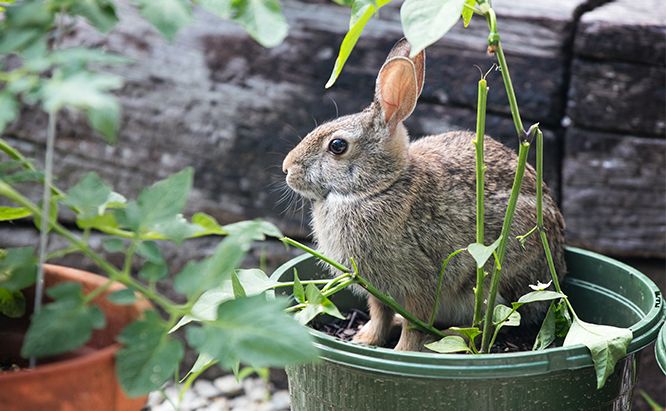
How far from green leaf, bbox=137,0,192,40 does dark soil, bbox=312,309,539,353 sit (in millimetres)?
1139

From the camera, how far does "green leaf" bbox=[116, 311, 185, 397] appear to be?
2.97 feet

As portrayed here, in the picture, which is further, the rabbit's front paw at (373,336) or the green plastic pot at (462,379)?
the rabbit's front paw at (373,336)

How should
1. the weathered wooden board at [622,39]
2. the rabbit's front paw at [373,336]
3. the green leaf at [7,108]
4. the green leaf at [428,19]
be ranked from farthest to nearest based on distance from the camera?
the weathered wooden board at [622,39], the rabbit's front paw at [373,336], the green leaf at [428,19], the green leaf at [7,108]

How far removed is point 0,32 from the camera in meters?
0.90

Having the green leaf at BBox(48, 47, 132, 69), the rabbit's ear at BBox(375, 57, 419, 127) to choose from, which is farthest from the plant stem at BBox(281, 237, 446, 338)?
the green leaf at BBox(48, 47, 132, 69)

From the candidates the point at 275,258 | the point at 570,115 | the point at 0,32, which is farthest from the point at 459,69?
the point at 0,32

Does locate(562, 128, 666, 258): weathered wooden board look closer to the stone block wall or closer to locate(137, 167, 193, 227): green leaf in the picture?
the stone block wall

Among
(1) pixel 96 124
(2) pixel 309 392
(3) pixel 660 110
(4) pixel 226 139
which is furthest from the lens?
(4) pixel 226 139

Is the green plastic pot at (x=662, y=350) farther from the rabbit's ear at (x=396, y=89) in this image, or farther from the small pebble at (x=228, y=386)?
the small pebble at (x=228, y=386)

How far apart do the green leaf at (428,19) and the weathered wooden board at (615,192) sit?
1.47 meters

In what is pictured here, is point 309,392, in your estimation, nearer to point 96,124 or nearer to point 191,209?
point 96,124

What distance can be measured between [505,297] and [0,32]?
1228 millimetres

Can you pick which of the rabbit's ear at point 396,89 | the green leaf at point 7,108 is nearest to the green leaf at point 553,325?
the rabbit's ear at point 396,89

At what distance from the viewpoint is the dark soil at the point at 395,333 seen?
187cm
